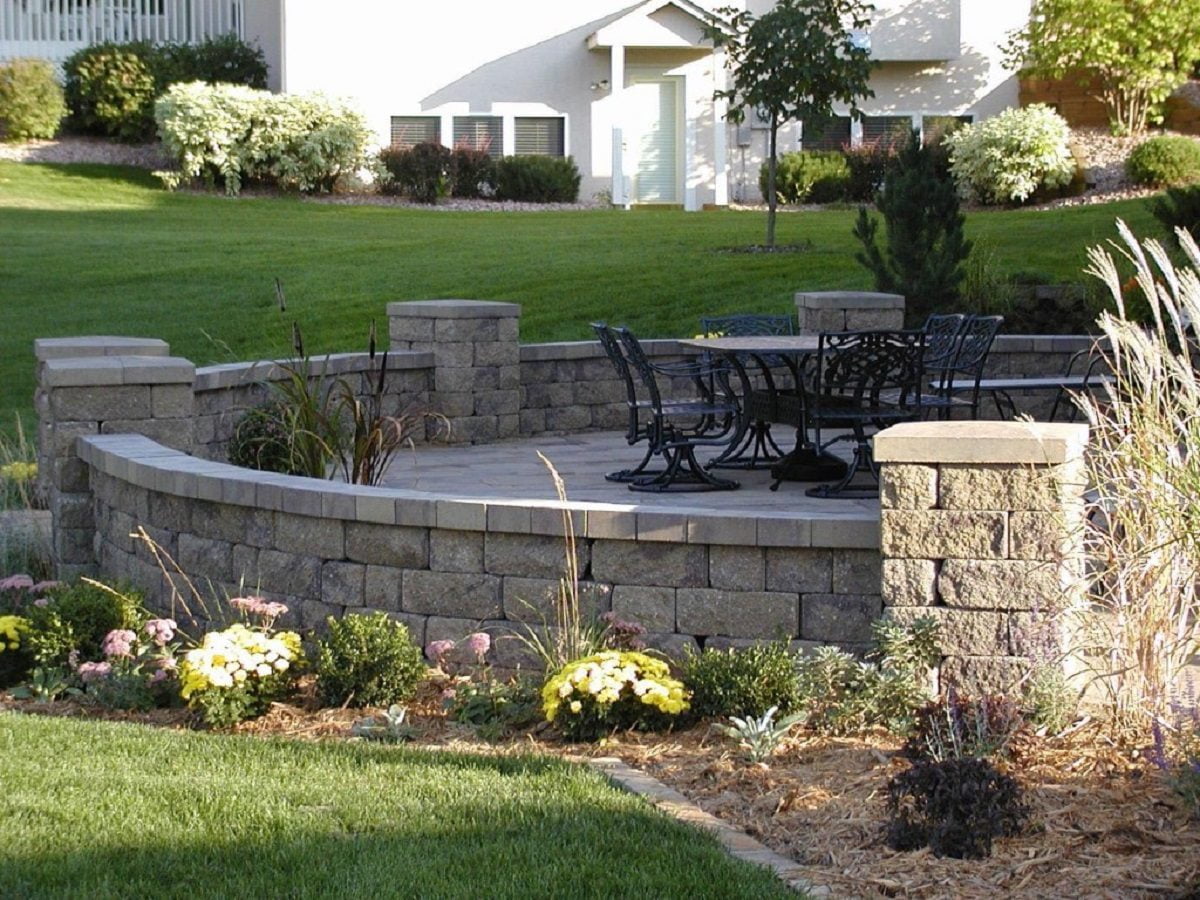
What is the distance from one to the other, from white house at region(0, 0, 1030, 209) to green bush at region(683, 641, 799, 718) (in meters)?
23.0

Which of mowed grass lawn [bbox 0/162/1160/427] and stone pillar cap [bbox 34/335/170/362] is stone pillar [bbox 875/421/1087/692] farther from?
mowed grass lawn [bbox 0/162/1160/427]

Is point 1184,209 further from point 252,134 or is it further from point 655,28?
point 655,28

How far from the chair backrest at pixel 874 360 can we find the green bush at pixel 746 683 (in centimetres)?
320

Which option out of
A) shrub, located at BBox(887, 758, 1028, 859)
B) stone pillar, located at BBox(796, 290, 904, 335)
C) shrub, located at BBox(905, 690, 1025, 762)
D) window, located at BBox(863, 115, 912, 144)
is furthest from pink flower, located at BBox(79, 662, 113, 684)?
window, located at BBox(863, 115, 912, 144)

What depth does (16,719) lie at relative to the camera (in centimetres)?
616

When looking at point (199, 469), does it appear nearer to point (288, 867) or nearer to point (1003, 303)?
point (288, 867)

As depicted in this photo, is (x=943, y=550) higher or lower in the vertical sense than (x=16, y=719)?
higher

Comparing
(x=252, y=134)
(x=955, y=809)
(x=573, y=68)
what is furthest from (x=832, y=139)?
(x=955, y=809)

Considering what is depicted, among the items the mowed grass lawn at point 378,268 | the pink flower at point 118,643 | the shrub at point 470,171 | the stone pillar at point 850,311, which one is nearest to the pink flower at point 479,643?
the pink flower at point 118,643

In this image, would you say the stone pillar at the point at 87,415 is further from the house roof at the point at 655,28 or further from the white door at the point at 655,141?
the white door at the point at 655,141

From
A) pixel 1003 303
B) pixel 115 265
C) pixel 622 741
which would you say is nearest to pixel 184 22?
pixel 115 265

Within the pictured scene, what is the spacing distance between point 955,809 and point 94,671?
3.51 metres

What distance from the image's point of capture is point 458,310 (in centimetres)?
1197

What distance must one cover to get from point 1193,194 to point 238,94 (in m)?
16.5
